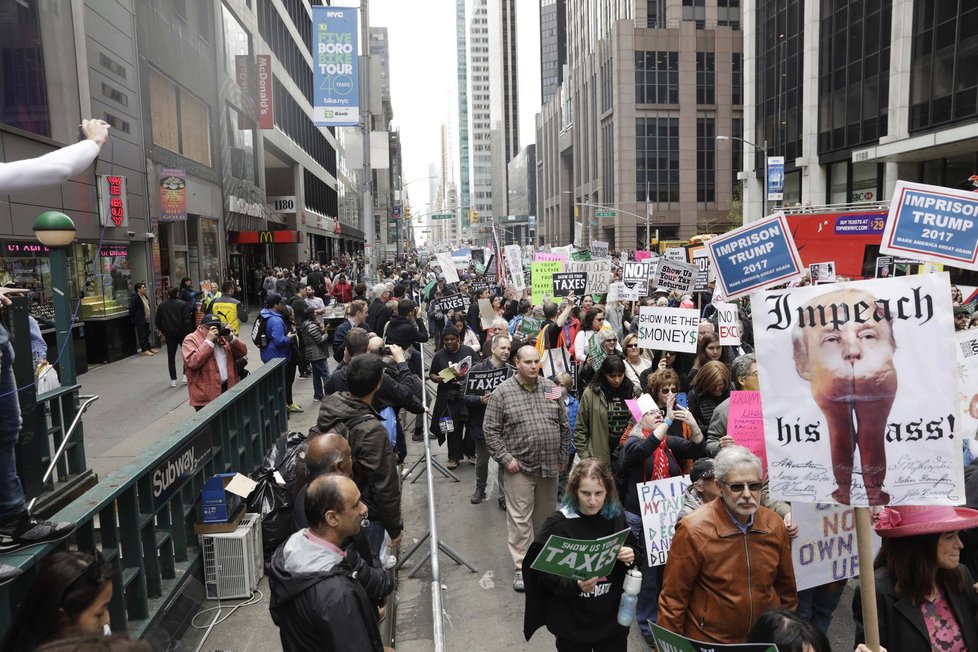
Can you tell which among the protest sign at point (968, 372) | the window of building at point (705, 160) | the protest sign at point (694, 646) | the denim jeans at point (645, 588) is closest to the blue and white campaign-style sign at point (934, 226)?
the protest sign at point (968, 372)

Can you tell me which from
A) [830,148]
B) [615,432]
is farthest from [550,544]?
[830,148]

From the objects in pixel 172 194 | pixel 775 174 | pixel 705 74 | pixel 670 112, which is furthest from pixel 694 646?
pixel 705 74

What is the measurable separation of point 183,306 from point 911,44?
34887mm

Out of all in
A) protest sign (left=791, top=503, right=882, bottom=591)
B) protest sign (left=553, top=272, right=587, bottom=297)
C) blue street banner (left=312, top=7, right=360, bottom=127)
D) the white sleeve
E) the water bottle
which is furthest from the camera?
blue street banner (left=312, top=7, right=360, bottom=127)

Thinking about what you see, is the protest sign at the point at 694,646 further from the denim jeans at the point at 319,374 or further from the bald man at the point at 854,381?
→ the denim jeans at the point at 319,374

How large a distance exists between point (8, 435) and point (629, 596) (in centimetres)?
340

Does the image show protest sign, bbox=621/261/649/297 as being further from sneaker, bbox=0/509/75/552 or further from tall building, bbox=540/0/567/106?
tall building, bbox=540/0/567/106

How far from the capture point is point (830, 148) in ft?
137

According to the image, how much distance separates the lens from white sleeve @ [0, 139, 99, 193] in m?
2.82

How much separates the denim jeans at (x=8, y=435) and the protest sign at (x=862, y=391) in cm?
377

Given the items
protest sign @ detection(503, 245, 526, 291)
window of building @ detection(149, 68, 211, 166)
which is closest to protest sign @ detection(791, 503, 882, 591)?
protest sign @ detection(503, 245, 526, 291)

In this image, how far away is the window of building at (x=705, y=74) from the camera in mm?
75562

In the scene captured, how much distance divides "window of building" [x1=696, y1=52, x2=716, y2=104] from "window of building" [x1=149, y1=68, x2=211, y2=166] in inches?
2439

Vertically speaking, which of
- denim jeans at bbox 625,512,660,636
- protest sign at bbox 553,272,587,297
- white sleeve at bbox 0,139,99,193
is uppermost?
white sleeve at bbox 0,139,99,193
